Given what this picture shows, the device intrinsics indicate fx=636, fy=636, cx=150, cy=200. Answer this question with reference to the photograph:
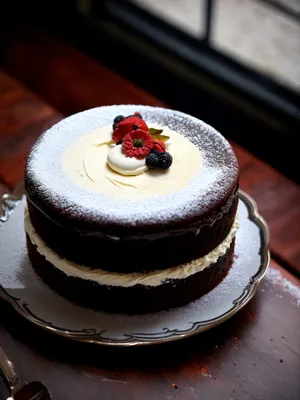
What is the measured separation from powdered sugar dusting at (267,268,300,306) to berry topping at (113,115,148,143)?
51 centimetres

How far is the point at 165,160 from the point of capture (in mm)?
1481

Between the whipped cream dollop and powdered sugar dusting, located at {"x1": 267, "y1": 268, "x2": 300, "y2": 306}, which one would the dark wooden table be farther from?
the whipped cream dollop

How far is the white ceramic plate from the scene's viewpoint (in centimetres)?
144

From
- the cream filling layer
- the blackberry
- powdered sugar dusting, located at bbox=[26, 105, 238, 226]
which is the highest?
the blackberry

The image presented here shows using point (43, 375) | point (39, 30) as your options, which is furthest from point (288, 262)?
point (39, 30)

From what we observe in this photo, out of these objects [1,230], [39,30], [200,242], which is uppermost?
[200,242]

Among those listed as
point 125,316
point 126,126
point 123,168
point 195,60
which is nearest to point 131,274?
point 125,316

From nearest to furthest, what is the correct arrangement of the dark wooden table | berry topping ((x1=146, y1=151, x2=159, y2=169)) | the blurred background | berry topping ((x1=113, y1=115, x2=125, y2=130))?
the dark wooden table, berry topping ((x1=146, y1=151, x2=159, y2=169)), berry topping ((x1=113, y1=115, x2=125, y2=130)), the blurred background

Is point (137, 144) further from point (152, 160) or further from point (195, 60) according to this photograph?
point (195, 60)

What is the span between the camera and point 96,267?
4.78 ft

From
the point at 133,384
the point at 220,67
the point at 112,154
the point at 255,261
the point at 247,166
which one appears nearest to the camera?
the point at 133,384

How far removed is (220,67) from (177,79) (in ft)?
0.76

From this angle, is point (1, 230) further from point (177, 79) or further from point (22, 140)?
point (177, 79)

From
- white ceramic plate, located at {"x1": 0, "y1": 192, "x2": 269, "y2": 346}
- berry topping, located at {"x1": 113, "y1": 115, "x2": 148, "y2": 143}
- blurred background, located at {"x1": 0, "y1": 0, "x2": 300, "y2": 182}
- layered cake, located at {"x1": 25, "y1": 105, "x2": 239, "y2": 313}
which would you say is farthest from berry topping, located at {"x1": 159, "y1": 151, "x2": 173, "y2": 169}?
blurred background, located at {"x1": 0, "y1": 0, "x2": 300, "y2": 182}
